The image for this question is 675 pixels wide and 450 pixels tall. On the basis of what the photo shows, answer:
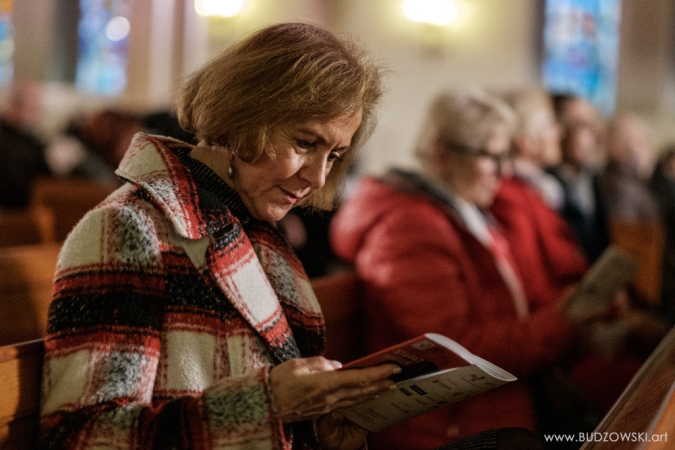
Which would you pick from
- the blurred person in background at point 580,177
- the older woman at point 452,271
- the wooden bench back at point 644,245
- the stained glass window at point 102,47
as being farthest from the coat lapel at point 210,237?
the stained glass window at point 102,47

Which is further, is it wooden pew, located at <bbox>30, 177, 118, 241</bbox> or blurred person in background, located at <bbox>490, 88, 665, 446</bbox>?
wooden pew, located at <bbox>30, 177, 118, 241</bbox>

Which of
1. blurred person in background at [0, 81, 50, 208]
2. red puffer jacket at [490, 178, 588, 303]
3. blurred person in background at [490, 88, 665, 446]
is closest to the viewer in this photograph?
blurred person in background at [490, 88, 665, 446]

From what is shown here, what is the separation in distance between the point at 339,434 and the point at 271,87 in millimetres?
677

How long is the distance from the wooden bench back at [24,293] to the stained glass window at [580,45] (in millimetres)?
7024

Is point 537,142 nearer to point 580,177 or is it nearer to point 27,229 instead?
point 580,177

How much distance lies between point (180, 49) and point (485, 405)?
738 centimetres

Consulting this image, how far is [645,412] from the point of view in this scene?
4.10 ft

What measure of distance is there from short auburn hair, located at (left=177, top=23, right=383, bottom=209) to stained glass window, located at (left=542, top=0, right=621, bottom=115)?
24.0 ft

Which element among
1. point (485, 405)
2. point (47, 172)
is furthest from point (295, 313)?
point (47, 172)

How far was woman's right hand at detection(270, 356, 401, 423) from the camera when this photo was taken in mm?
1120

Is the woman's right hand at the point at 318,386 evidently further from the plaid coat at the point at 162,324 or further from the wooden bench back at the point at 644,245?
the wooden bench back at the point at 644,245

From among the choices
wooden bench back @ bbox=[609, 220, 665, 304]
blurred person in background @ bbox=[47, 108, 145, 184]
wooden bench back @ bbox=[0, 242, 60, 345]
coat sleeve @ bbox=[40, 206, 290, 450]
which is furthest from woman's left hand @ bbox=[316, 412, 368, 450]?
blurred person in background @ bbox=[47, 108, 145, 184]

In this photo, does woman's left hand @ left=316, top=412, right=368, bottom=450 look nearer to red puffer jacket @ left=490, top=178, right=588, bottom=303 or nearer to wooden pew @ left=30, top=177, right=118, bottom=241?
red puffer jacket @ left=490, top=178, right=588, bottom=303

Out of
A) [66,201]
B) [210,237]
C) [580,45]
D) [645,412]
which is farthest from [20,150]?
[580,45]
